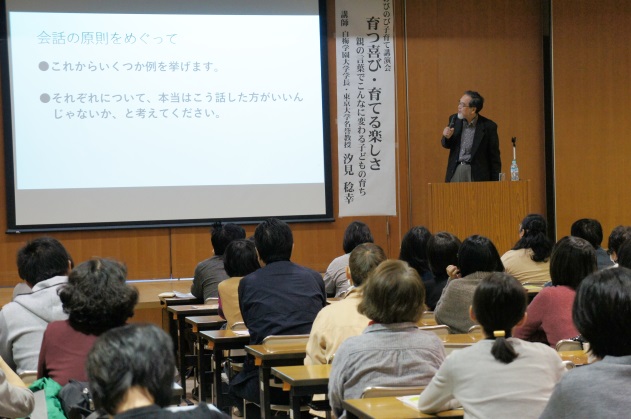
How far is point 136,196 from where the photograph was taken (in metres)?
8.05

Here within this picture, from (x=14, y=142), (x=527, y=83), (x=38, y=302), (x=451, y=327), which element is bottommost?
(x=451, y=327)

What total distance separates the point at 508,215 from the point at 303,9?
2.92 meters

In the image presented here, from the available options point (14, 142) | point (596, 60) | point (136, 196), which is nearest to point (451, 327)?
point (136, 196)

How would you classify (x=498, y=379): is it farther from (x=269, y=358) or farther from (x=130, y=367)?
(x=269, y=358)

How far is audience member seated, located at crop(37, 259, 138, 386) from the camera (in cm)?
284

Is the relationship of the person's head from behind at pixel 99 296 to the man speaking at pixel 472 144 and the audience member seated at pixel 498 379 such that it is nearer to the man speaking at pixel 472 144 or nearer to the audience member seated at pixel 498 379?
the audience member seated at pixel 498 379

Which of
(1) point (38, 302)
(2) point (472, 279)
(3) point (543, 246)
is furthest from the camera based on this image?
(3) point (543, 246)

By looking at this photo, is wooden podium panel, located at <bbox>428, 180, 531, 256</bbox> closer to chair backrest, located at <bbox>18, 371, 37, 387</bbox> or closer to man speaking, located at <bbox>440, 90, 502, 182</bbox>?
man speaking, located at <bbox>440, 90, 502, 182</bbox>

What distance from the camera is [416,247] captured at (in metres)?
5.32

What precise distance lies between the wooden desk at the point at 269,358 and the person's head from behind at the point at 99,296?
1018mm

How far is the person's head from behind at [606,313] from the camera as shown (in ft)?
6.72

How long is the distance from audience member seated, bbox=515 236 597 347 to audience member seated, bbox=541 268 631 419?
162cm

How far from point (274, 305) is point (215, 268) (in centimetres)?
167

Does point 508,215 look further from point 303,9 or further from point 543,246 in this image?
point 303,9
